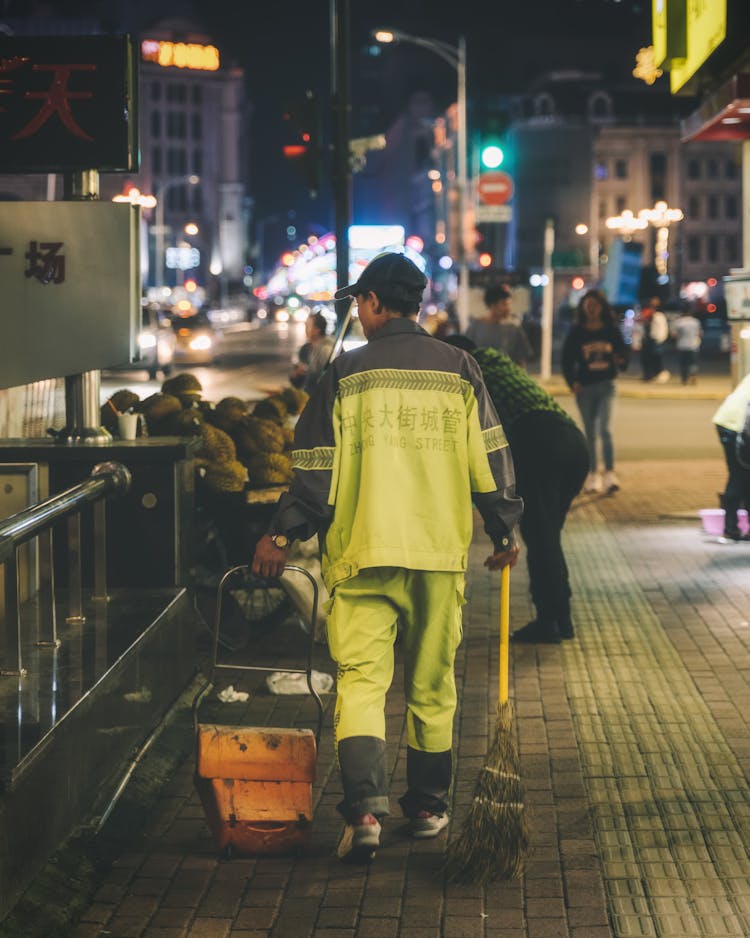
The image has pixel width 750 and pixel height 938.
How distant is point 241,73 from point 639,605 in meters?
166

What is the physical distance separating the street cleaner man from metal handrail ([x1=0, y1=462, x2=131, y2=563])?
0.73 m

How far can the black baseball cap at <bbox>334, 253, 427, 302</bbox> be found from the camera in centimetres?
501

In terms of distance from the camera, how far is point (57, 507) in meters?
5.19

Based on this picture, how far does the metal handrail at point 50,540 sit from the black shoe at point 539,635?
8.82 ft

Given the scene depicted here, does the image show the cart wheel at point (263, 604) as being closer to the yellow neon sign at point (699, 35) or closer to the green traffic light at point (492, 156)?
the yellow neon sign at point (699, 35)

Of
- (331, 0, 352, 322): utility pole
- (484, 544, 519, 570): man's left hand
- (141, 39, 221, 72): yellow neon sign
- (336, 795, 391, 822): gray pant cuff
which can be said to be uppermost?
(141, 39, 221, 72): yellow neon sign

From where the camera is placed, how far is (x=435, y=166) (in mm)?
128250

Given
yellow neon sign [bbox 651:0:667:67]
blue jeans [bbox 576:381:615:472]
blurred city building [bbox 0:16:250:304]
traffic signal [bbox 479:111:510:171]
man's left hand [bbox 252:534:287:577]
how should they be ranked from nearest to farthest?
man's left hand [bbox 252:534:287:577], yellow neon sign [bbox 651:0:667:67], blue jeans [bbox 576:381:615:472], traffic signal [bbox 479:111:510:171], blurred city building [bbox 0:16:250:304]

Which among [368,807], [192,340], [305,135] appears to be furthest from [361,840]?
[192,340]

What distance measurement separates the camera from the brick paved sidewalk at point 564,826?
4418mm

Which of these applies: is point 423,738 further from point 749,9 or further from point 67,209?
point 749,9

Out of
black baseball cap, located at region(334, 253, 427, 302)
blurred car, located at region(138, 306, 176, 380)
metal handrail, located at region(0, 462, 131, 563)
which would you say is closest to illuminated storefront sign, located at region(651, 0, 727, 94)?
metal handrail, located at region(0, 462, 131, 563)

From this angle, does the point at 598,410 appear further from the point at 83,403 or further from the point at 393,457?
the point at 393,457

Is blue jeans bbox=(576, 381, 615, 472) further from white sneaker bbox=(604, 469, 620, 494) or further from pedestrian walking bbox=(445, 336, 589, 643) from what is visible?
pedestrian walking bbox=(445, 336, 589, 643)
